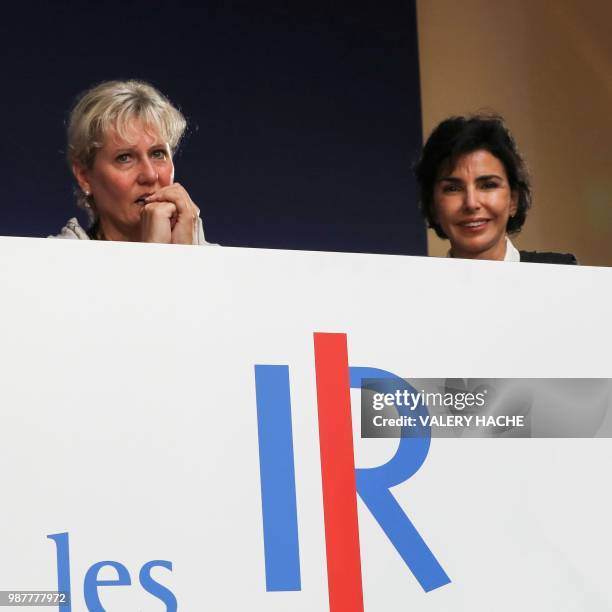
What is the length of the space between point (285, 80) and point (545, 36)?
0.95 meters

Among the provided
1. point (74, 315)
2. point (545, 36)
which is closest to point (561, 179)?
point (545, 36)

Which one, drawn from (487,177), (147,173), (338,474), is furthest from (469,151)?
(338,474)

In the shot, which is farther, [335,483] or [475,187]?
[475,187]

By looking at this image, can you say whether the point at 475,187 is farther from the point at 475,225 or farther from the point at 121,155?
the point at 121,155

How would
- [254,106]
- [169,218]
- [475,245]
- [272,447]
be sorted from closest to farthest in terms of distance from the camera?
[272,447]
[169,218]
[475,245]
[254,106]

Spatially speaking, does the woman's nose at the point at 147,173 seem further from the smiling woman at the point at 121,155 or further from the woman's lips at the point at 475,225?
the woman's lips at the point at 475,225

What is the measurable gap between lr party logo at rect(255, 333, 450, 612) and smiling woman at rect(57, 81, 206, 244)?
66 cm

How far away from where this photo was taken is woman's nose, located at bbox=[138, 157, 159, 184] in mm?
2105

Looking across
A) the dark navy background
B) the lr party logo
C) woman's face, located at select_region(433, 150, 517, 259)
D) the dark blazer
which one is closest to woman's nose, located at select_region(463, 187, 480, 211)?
woman's face, located at select_region(433, 150, 517, 259)

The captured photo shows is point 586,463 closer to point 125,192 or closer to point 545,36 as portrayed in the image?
point 125,192

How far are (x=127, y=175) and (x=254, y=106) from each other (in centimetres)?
147

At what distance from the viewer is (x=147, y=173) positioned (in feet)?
6.91

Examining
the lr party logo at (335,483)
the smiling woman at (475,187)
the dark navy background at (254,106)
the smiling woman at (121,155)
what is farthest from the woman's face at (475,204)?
the dark navy background at (254,106)

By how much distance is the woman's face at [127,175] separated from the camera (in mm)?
2109
